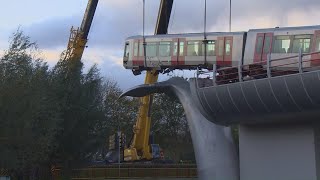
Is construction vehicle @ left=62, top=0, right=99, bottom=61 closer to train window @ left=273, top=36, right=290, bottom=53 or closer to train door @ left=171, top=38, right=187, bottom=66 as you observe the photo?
train door @ left=171, top=38, right=187, bottom=66

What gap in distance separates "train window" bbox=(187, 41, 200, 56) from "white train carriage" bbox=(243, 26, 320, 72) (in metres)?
3.59

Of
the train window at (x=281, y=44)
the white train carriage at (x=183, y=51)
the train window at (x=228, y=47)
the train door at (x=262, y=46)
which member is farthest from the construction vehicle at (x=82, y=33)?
the train window at (x=281, y=44)

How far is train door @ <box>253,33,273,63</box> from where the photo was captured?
3404cm

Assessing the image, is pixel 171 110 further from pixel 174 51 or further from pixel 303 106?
pixel 303 106

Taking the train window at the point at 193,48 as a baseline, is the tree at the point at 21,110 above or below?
below

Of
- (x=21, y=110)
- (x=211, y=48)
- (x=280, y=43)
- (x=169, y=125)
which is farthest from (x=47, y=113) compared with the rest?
(x=169, y=125)

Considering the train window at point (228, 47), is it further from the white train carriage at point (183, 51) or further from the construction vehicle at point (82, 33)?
the construction vehicle at point (82, 33)

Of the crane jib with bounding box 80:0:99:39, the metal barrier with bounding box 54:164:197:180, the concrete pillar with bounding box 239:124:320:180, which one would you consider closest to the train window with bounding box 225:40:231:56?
the concrete pillar with bounding box 239:124:320:180

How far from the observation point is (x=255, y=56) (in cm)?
3466

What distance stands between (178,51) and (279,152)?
13.3 meters

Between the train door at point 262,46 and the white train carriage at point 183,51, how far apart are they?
1.28 metres

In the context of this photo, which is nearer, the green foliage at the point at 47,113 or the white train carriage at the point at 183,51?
the green foliage at the point at 47,113

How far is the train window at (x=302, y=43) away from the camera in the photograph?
3266cm

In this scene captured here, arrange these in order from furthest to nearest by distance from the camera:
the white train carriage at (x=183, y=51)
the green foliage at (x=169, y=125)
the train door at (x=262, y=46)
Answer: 1. the green foliage at (x=169, y=125)
2. the white train carriage at (x=183, y=51)
3. the train door at (x=262, y=46)
